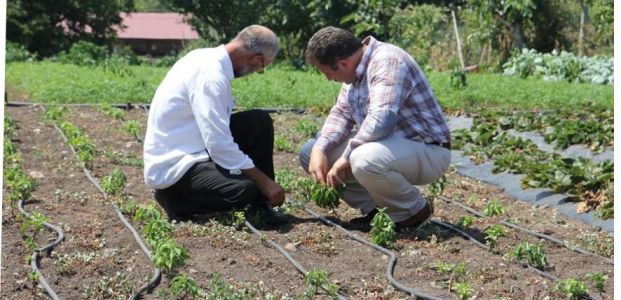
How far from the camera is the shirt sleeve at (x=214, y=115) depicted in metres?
5.17

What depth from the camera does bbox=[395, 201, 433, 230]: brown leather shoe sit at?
5.36 meters

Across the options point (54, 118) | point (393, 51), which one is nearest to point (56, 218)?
point (393, 51)

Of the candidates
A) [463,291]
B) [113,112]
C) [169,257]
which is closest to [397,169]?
[463,291]

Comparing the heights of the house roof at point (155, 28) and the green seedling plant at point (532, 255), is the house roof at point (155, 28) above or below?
below

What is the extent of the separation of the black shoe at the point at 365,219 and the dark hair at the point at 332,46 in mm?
913

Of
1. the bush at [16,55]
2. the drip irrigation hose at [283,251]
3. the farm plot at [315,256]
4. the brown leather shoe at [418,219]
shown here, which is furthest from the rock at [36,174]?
the bush at [16,55]

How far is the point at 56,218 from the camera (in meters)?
5.79

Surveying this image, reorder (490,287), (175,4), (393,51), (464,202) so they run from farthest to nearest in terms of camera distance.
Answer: (175,4) → (464,202) → (393,51) → (490,287)

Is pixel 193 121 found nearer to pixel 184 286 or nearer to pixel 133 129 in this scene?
pixel 184 286

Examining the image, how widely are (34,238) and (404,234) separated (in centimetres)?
185

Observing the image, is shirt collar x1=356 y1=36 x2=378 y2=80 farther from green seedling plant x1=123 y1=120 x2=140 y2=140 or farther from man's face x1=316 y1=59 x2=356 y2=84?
green seedling plant x1=123 y1=120 x2=140 y2=140

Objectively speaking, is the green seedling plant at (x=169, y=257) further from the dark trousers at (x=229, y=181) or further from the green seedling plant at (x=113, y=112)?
the green seedling plant at (x=113, y=112)

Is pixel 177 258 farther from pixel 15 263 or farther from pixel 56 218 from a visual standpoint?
pixel 56 218

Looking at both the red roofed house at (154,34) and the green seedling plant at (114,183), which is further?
the red roofed house at (154,34)
